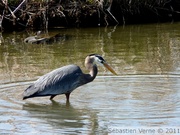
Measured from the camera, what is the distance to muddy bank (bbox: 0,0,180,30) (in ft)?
58.2

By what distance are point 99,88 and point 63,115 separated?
5.11ft

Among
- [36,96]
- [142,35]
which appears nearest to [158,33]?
[142,35]

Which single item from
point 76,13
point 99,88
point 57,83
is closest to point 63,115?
point 57,83

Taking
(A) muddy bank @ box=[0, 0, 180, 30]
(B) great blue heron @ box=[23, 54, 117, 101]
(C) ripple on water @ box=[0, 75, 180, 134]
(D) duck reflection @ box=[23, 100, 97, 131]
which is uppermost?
(A) muddy bank @ box=[0, 0, 180, 30]

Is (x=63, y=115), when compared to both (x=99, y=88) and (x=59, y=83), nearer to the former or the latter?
(x=59, y=83)

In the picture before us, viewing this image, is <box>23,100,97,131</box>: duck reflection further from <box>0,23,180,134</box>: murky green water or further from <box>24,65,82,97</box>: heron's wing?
<box>24,65,82,97</box>: heron's wing

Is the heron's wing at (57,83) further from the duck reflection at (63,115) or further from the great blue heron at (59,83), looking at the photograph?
the duck reflection at (63,115)

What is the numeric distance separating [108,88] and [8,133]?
2.72 m

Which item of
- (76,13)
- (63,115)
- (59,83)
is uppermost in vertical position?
(76,13)

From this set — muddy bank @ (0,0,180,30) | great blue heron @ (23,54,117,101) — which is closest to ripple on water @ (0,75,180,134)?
great blue heron @ (23,54,117,101)

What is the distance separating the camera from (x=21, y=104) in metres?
8.29

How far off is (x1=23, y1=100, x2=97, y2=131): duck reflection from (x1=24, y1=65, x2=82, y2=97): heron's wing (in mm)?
208

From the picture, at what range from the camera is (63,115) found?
776 centimetres

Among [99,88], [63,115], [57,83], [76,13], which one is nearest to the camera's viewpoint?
[63,115]
